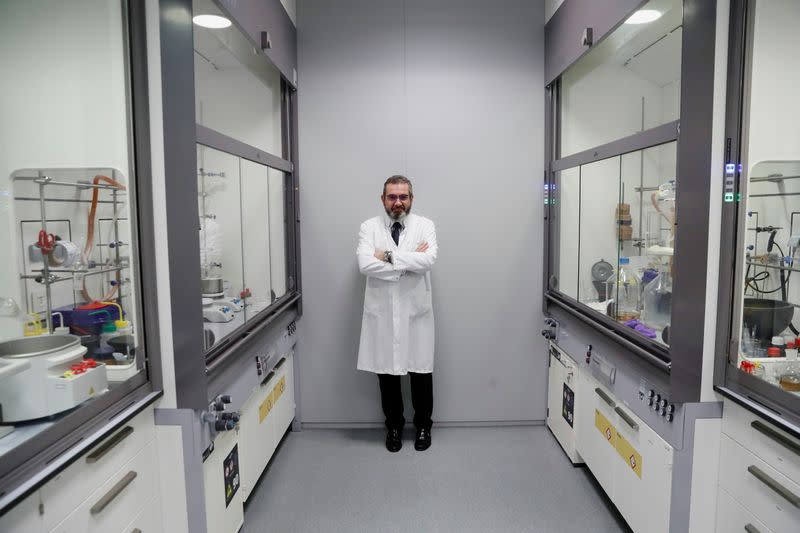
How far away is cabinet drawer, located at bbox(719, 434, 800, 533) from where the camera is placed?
1.34 metres

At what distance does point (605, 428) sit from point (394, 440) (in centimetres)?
122

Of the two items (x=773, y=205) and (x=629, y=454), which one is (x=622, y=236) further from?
(x=629, y=454)

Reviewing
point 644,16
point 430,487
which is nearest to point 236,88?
point 644,16

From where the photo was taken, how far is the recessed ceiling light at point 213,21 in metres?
1.78

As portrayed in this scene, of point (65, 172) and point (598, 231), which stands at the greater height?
point (65, 172)

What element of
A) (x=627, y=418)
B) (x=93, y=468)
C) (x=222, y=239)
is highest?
(x=222, y=239)

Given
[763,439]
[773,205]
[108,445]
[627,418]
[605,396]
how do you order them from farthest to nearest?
[605,396] < [627,418] < [773,205] < [763,439] < [108,445]

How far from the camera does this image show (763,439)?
1446mm

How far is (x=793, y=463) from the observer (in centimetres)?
133

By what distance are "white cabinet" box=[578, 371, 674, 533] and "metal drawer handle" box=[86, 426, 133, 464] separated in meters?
1.76

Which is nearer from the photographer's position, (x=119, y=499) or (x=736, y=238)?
(x=119, y=499)

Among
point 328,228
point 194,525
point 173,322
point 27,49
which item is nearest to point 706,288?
point 173,322

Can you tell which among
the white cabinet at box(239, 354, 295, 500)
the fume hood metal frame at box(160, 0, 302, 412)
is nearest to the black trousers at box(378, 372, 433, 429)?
the white cabinet at box(239, 354, 295, 500)

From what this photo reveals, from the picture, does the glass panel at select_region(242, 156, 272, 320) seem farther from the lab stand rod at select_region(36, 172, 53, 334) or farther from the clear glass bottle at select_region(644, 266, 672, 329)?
the clear glass bottle at select_region(644, 266, 672, 329)
